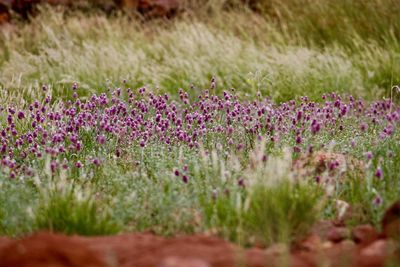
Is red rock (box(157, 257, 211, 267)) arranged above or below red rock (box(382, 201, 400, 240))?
below

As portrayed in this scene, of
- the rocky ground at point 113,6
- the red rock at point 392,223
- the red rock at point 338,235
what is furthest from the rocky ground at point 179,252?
the rocky ground at point 113,6

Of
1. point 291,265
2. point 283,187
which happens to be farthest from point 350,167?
point 291,265

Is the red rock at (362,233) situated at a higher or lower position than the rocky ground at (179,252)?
higher

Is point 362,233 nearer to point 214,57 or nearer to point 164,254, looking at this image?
point 164,254

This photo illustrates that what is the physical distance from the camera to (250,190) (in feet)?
Result: 11.0

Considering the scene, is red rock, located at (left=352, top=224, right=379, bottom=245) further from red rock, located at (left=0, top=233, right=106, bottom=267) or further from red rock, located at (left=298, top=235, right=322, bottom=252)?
red rock, located at (left=0, top=233, right=106, bottom=267)

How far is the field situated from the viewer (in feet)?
11.5

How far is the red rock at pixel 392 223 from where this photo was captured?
2.86 m

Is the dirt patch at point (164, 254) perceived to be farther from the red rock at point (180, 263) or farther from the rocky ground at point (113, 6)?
the rocky ground at point (113, 6)

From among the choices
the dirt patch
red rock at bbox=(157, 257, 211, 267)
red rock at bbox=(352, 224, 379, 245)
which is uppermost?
red rock at bbox=(352, 224, 379, 245)

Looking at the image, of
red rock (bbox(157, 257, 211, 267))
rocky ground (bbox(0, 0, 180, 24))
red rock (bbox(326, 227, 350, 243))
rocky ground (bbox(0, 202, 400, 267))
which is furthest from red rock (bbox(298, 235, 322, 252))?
rocky ground (bbox(0, 0, 180, 24))

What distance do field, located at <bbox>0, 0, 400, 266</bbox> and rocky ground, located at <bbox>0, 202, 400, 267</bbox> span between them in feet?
0.24

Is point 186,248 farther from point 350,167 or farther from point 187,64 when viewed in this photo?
point 187,64

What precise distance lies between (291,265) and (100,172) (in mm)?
2367
